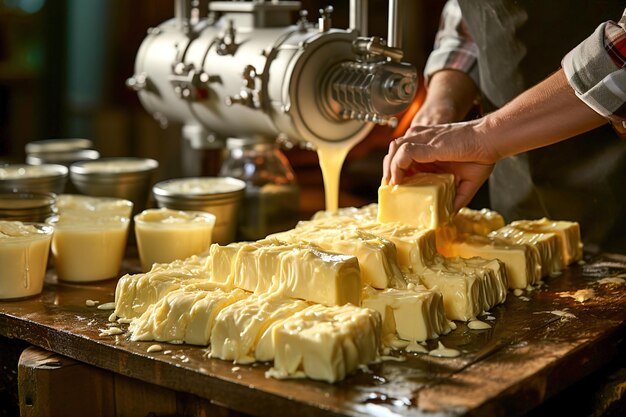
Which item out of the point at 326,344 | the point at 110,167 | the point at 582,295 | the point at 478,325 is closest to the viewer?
the point at 326,344

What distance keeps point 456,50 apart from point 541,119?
913mm

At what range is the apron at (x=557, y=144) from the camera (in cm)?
283

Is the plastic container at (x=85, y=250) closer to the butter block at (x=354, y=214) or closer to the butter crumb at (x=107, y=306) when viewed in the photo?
the butter crumb at (x=107, y=306)

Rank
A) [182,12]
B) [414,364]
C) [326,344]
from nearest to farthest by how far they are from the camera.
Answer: [326,344]
[414,364]
[182,12]

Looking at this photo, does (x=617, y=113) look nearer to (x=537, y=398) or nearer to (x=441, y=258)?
(x=441, y=258)

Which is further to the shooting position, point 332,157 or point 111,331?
point 332,157

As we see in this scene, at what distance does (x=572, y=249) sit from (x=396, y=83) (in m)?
0.71

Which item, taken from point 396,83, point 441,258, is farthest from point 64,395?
point 396,83

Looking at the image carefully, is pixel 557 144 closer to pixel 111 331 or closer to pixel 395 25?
pixel 395 25

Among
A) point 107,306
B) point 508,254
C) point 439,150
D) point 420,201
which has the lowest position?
point 107,306

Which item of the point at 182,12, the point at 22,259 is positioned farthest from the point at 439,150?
the point at 182,12

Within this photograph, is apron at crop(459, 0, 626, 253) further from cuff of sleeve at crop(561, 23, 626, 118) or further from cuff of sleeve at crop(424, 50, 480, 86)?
cuff of sleeve at crop(561, 23, 626, 118)

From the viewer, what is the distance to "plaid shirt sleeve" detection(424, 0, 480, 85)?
3.12 m

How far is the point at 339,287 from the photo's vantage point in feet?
6.33
